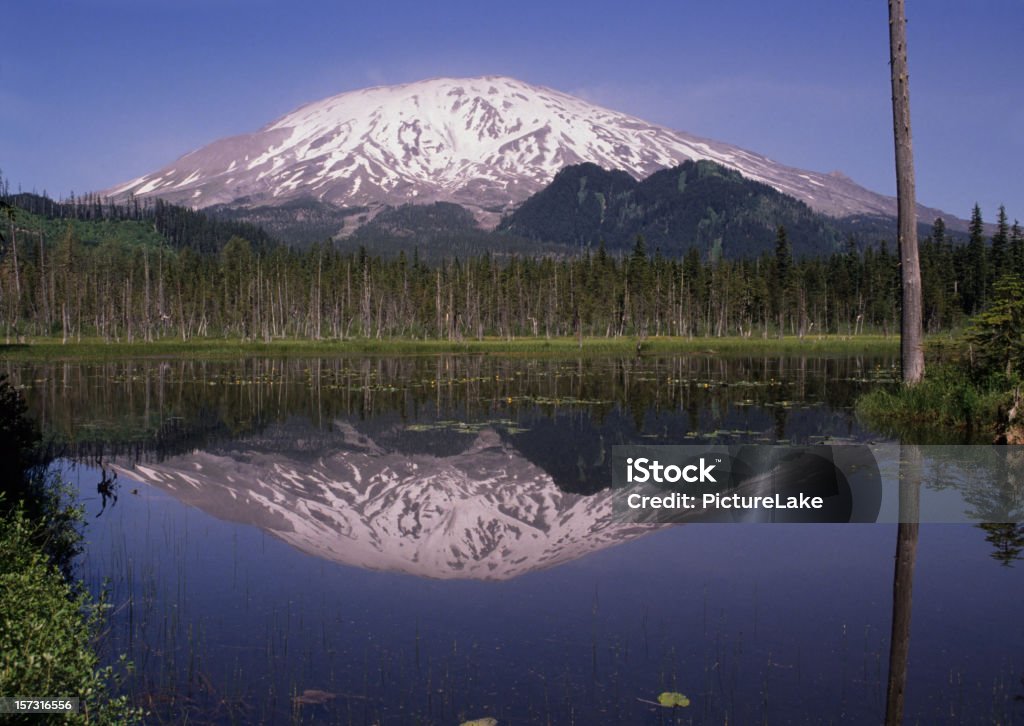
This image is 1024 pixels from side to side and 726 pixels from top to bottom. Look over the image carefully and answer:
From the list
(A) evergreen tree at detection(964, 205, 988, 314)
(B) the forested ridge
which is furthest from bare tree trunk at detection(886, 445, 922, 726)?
(A) evergreen tree at detection(964, 205, 988, 314)

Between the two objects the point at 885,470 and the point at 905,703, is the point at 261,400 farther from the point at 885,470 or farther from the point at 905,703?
the point at 905,703

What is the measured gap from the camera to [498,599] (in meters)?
10.4

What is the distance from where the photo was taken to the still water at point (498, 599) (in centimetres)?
764

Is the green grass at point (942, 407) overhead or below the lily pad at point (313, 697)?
overhead

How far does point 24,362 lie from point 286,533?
69.0 m

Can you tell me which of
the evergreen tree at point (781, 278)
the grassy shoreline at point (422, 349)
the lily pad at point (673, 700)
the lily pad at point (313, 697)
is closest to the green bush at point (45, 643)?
the lily pad at point (313, 697)

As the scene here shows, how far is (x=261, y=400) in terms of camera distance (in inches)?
1463

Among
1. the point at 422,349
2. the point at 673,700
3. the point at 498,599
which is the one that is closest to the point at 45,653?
the point at 673,700

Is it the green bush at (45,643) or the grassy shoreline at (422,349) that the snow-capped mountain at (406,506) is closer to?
the green bush at (45,643)

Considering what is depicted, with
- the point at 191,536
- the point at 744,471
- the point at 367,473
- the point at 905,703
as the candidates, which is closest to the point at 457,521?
the point at 191,536

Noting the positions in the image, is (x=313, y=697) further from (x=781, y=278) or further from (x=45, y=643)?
(x=781, y=278)

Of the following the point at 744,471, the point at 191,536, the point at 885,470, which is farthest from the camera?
the point at 744,471

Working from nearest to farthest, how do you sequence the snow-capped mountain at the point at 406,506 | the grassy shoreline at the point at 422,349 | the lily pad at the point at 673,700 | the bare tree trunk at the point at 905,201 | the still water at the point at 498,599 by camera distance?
1. the lily pad at the point at 673,700
2. the still water at the point at 498,599
3. the snow-capped mountain at the point at 406,506
4. the bare tree trunk at the point at 905,201
5. the grassy shoreline at the point at 422,349

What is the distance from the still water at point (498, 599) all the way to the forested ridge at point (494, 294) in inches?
4301
